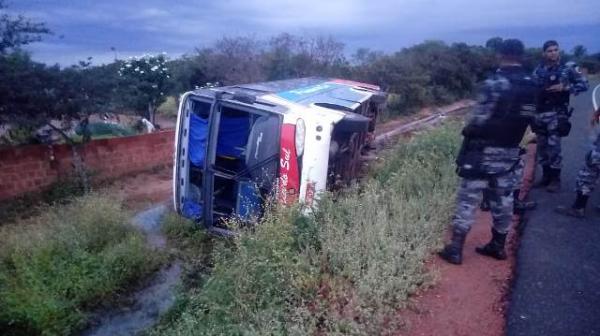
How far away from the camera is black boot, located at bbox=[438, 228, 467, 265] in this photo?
354cm

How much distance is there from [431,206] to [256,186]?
6.13ft

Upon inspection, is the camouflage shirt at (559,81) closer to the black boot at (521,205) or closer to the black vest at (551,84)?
the black vest at (551,84)

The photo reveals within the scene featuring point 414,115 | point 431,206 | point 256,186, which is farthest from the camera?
point 414,115

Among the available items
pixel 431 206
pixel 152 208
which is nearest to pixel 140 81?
pixel 152 208

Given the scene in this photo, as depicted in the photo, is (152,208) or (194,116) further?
(152,208)

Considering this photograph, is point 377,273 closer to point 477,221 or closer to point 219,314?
point 219,314

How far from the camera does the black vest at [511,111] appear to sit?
11.0 feet

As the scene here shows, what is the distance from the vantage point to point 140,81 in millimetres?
15742

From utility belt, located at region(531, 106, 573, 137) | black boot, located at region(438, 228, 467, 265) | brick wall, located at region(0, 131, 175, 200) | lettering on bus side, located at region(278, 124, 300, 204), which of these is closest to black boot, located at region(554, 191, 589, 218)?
utility belt, located at region(531, 106, 573, 137)

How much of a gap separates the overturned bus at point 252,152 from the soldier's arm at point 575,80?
2.42 m

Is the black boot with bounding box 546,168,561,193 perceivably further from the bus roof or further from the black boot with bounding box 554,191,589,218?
the bus roof

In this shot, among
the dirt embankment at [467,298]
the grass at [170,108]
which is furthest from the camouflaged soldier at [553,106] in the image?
the grass at [170,108]

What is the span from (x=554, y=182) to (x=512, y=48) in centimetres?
265

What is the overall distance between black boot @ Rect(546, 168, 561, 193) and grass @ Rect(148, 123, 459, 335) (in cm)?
164
